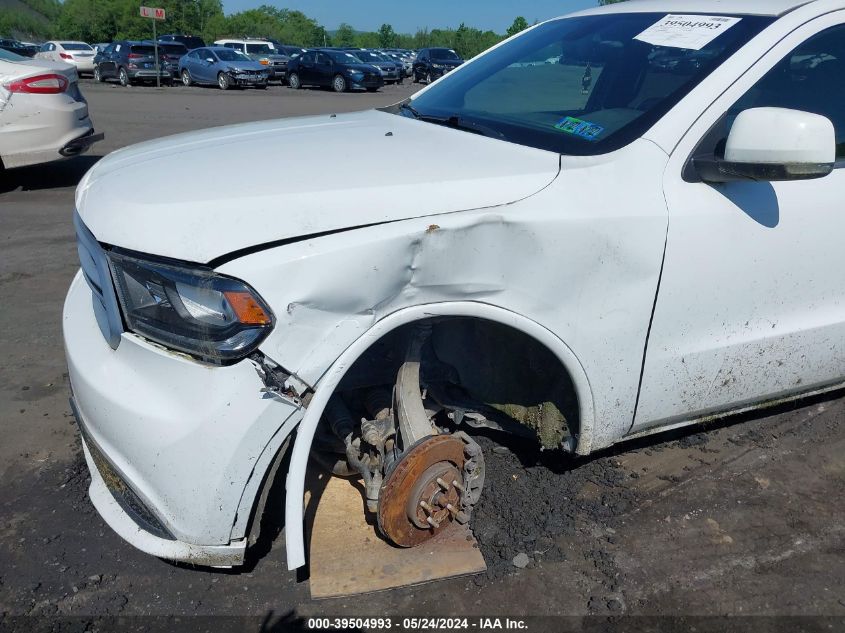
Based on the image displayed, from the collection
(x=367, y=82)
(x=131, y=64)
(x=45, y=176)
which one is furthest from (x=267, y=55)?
(x=45, y=176)

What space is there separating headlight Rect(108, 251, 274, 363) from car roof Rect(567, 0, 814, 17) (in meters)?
1.99

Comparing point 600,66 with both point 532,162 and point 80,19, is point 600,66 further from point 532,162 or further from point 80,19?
point 80,19

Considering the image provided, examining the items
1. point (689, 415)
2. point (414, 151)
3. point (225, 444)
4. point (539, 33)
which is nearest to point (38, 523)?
point (225, 444)

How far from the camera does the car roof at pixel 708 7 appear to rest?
248 cm

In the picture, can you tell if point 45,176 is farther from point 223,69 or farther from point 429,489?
point 223,69

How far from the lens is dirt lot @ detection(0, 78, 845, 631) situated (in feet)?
7.28

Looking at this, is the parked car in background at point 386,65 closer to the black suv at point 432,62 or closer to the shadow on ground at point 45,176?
the black suv at point 432,62

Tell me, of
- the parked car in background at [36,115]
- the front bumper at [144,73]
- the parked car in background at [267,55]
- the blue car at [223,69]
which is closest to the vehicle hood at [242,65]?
the blue car at [223,69]

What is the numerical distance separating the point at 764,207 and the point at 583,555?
129cm

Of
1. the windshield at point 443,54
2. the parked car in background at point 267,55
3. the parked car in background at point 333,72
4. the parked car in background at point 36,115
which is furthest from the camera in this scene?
the windshield at point 443,54

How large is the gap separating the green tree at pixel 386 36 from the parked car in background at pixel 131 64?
48.6 meters

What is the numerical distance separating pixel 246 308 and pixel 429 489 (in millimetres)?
867

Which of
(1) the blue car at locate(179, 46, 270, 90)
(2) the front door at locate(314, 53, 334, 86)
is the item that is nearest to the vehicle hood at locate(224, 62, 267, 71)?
(1) the blue car at locate(179, 46, 270, 90)

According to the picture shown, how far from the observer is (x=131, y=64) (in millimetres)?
26938
